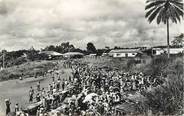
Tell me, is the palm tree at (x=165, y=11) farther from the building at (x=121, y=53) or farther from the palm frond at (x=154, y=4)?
the building at (x=121, y=53)

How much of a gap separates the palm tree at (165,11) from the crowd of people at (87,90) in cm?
108

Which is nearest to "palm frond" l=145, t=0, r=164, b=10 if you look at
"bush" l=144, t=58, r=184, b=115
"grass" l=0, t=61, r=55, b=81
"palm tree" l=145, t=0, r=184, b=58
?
"palm tree" l=145, t=0, r=184, b=58

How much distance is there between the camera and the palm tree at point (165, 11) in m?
7.10

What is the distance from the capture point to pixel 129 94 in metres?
7.06

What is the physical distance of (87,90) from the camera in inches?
283

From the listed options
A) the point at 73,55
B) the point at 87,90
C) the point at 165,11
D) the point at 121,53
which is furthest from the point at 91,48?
the point at 165,11

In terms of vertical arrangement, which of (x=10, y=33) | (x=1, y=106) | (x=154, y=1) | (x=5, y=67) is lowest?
(x=1, y=106)

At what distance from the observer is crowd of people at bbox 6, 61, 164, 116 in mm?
6879

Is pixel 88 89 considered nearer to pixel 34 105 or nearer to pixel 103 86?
pixel 103 86

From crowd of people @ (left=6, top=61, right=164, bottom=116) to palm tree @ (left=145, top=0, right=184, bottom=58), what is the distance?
3.54 ft

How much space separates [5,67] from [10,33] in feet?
2.32

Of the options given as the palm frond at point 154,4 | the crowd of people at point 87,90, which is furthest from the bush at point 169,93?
the palm frond at point 154,4

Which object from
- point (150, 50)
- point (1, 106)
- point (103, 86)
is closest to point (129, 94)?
point (103, 86)

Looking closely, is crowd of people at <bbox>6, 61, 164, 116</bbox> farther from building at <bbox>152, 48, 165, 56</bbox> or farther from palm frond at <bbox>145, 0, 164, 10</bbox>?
palm frond at <bbox>145, 0, 164, 10</bbox>
